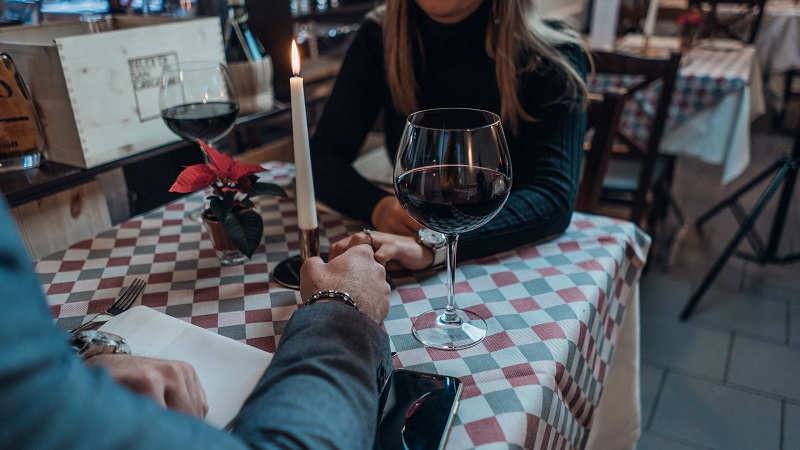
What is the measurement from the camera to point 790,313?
6.25 ft

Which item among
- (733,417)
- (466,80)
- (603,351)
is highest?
(466,80)

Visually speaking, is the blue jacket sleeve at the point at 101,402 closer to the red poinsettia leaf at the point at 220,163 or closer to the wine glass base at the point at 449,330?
the wine glass base at the point at 449,330

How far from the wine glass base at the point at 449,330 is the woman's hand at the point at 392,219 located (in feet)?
0.58

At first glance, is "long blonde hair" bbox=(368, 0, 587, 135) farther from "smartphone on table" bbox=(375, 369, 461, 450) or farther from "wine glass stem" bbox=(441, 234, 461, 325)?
"smartphone on table" bbox=(375, 369, 461, 450)

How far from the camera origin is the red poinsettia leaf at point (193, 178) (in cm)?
72

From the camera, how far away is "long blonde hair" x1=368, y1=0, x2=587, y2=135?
1.08 m

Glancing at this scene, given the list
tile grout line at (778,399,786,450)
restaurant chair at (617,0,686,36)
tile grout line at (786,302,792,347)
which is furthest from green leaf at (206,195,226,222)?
restaurant chair at (617,0,686,36)

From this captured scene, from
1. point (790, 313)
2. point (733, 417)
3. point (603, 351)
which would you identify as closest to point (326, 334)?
point (603, 351)

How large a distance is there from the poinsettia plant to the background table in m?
1.85

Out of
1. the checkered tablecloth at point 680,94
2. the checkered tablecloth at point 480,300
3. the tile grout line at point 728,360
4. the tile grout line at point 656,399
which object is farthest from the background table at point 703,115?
the checkered tablecloth at point 480,300

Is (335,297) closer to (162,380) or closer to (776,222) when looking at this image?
(162,380)

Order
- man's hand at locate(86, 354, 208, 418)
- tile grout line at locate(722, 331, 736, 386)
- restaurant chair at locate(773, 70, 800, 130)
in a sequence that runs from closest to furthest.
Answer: man's hand at locate(86, 354, 208, 418), tile grout line at locate(722, 331, 736, 386), restaurant chair at locate(773, 70, 800, 130)

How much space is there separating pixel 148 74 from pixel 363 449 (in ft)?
3.00

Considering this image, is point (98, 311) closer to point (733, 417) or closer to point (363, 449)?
point (363, 449)
